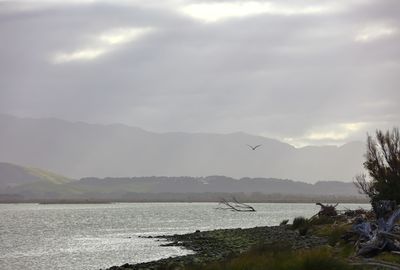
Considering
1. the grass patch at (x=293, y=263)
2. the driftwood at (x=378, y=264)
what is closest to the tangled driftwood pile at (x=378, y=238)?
the driftwood at (x=378, y=264)

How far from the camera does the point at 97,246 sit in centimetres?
6088

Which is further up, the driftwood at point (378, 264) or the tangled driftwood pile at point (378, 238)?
the tangled driftwood pile at point (378, 238)

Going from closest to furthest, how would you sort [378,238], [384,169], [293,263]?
[293,263], [378,238], [384,169]

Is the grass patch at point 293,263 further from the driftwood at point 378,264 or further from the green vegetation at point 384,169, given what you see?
the green vegetation at point 384,169

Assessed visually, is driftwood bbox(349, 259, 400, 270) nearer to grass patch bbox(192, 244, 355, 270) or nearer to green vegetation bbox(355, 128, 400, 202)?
grass patch bbox(192, 244, 355, 270)

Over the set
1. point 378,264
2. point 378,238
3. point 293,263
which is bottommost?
point 378,264

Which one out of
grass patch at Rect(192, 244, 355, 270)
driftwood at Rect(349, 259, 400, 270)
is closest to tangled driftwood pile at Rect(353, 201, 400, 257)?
driftwood at Rect(349, 259, 400, 270)

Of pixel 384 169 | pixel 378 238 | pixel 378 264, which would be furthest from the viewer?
pixel 384 169

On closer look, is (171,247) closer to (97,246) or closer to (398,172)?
(97,246)

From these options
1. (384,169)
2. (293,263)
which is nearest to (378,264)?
(293,263)

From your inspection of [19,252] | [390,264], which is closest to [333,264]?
[390,264]

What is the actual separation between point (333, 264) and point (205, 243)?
114ft

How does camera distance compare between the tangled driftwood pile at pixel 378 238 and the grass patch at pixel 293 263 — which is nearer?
the grass patch at pixel 293 263

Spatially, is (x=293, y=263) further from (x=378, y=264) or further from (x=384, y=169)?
(x=384, y=169)
